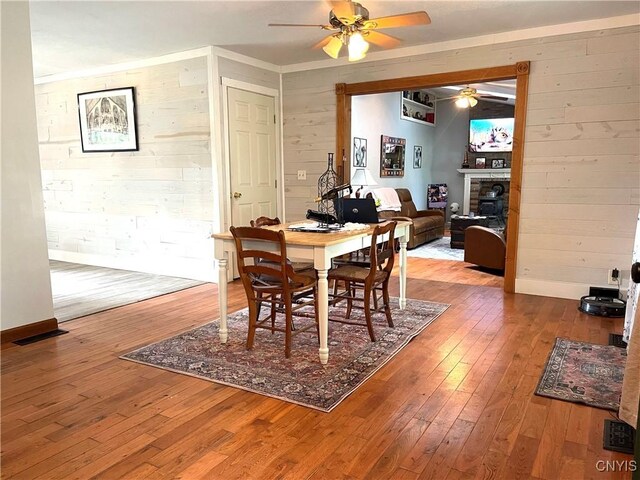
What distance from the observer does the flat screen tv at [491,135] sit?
388 inches

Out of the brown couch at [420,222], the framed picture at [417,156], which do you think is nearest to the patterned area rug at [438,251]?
the brown couch at [420,222]

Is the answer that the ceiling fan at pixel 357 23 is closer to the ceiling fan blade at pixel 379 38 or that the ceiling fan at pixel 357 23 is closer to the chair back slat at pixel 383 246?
the ceiling fan blade at pixel 379 38

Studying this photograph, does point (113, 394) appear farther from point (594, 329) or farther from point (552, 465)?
point (594, 329)

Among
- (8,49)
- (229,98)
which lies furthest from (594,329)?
Answer: (8,49)

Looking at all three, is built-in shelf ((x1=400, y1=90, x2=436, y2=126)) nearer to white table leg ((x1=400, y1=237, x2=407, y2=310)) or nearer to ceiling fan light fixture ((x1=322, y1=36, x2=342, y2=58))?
ceiling fan light fixture ((x1=322, y1=36, x2=342, y2=58))

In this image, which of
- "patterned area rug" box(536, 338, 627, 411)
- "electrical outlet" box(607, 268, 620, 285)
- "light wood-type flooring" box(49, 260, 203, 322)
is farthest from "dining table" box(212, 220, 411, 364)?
"electrical outlet" box(607, 268, 620, 285)

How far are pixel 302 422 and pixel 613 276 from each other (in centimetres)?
→ 339

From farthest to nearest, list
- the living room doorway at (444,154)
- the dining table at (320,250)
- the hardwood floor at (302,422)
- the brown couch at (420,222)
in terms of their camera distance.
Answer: the living room doorway at (444,154), the brown couch at (420,222), the dining table at (320,250), the hardwood floor at (302,422)

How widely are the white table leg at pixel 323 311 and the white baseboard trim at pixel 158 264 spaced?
2.49m

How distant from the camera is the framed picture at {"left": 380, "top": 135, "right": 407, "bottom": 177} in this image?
812cm

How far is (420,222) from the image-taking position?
7.50m

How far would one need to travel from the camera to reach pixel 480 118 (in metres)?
A: 10.1

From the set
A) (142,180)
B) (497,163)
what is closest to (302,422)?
(142,180)

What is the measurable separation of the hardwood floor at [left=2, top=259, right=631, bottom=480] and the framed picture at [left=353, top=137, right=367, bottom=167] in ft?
13.6
